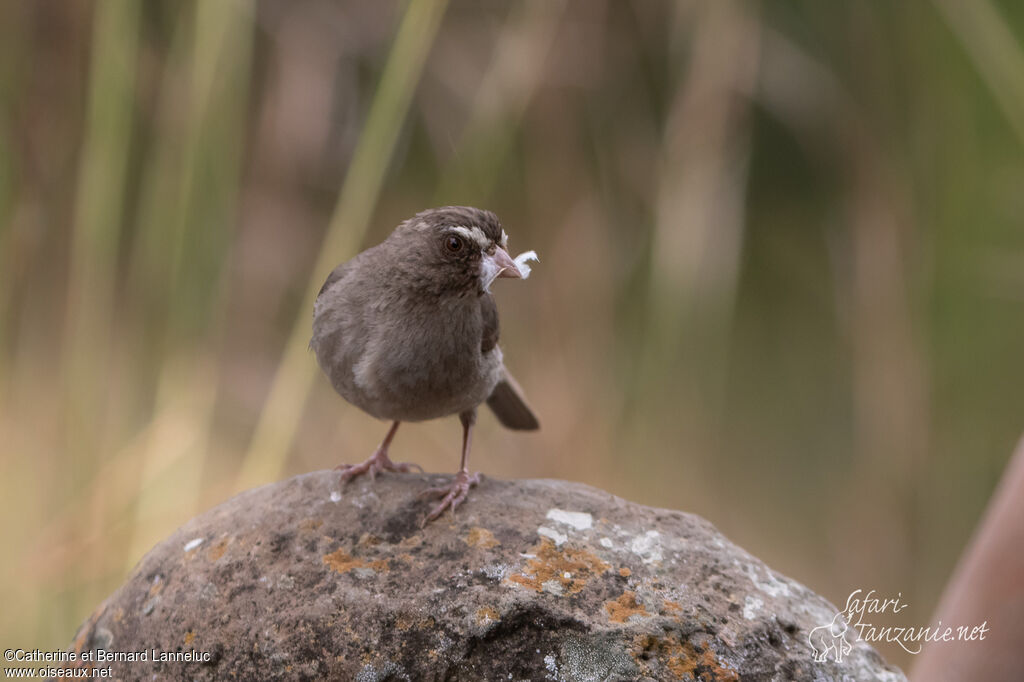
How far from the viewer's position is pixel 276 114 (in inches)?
161

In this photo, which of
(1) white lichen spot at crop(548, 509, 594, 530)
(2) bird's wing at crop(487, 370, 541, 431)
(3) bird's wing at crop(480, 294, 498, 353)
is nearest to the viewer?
(1) white lichen spot at crop(548, 509, 594, 530)

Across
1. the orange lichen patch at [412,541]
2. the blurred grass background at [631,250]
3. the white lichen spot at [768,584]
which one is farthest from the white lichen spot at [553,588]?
the blurred grass background at [631,250]

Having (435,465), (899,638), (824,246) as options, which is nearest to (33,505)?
(435,465)

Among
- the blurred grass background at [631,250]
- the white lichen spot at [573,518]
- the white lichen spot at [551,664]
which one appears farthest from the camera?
the blurred grass background at [631,250]

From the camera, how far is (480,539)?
7.60 ft

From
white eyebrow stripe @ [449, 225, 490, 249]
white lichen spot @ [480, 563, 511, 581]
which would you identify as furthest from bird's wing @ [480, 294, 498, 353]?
white lichen spot @ [480, 563, 511, 581]

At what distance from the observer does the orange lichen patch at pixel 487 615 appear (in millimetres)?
2094

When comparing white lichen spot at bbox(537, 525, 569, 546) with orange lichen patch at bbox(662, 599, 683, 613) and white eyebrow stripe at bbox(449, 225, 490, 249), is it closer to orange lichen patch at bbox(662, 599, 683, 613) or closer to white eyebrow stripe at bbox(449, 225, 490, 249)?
orange lichen patch at bbox(662, 599, 683, 613)

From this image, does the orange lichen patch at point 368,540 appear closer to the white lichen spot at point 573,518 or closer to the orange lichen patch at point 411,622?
the orange lichen patch at point 411,622

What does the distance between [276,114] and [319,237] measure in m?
0.56

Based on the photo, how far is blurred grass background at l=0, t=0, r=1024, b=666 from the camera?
11.2 feet

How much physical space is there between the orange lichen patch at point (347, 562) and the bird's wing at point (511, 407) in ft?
2.86

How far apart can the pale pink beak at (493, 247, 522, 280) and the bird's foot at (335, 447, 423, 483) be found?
0.75 metres

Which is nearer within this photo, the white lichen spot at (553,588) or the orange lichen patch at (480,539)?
the white lichen spot at (553,588)
